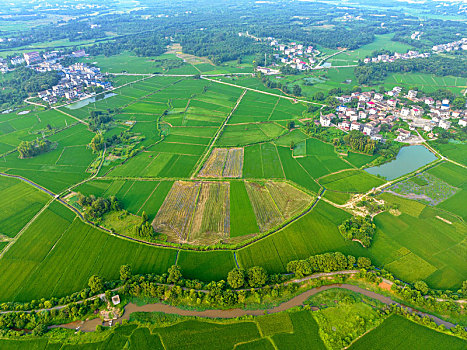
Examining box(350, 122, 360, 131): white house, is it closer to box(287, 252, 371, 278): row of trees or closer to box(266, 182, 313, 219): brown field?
box(266, 182, 313, 219): brown field

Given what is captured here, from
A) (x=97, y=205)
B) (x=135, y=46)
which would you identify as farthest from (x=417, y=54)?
(x=97, y=205)

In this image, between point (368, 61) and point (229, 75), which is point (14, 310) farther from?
point (368, 61)

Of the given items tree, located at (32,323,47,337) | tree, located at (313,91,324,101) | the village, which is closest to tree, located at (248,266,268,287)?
tree, located at (32,323,47,337)

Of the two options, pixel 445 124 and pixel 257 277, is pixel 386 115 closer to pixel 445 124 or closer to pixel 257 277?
pixel 445 124

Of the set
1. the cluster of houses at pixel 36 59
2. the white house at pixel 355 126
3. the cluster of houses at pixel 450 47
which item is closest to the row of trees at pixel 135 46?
the cluster of houses at pixel 36 59

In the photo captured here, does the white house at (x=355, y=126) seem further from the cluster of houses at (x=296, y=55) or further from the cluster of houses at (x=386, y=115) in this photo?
the cluster of houses at (x=296, y=55)

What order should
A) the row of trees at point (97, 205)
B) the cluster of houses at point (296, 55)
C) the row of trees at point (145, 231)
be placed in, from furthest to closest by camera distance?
the cluster of houses at point (296, 55)
the row of trees at point (97, 205)
the row of trees at point (145, 231)
